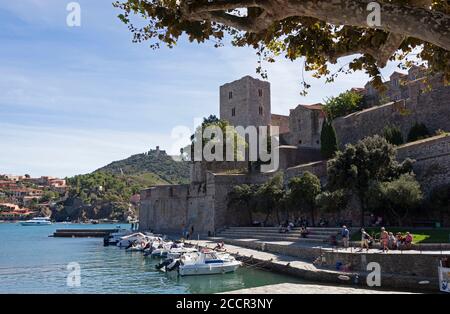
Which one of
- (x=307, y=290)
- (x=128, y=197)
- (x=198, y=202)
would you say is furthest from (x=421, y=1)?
(x=128, y=197)

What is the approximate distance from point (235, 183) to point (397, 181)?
63.8ft

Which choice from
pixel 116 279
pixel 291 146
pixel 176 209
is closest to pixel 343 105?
pixel 291 146

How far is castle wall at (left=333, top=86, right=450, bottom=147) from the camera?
108 feet

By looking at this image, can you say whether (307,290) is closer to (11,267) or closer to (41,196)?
(11,267)

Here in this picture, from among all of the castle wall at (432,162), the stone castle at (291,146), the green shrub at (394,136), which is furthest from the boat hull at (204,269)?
the green shrub at (394,136)

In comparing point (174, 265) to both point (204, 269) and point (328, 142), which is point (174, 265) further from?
point (328, 142)

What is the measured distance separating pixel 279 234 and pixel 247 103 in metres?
29.3

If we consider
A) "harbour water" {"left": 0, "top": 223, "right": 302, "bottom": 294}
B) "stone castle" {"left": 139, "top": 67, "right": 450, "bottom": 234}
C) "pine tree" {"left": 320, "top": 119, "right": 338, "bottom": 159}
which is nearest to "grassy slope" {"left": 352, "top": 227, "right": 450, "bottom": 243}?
"stone castle" {"left": 139, "top": 67, "right": 450, "bottom": 234}

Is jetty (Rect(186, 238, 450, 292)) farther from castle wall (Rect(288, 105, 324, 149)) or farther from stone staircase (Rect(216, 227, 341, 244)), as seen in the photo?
castle wall (Rect(288, 105, 324, 149))

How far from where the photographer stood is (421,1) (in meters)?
6.45

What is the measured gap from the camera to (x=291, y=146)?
143 ft

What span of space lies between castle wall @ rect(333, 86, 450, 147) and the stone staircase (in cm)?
869
